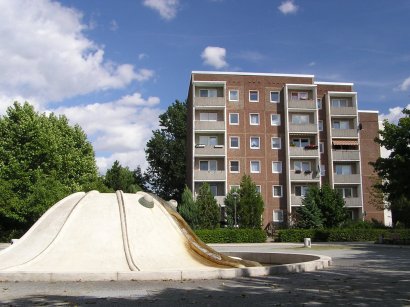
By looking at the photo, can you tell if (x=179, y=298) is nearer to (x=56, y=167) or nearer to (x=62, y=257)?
(x=62, y=257)

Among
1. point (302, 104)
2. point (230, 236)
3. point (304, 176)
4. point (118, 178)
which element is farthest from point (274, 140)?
point (118, 178)

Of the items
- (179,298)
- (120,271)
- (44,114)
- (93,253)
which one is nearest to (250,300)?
(179,298)

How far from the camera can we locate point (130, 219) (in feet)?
50.3

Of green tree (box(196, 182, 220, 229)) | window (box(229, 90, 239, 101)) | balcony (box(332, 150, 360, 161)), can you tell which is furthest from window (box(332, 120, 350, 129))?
green tree (box(196, 182, 220, 229))

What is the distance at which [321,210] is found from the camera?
4647 centimetres

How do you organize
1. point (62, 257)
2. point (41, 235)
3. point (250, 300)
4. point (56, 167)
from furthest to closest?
point (56, 167) → point (41, 235) → point (62, 257) → point (250, 300)

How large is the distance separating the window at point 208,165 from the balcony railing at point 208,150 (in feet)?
4.29

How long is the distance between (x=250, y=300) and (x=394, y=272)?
7.69 meters

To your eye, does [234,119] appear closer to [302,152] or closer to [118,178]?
[302,152]

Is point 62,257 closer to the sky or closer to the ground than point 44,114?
closer to the ground

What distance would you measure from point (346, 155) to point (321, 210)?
12.6m

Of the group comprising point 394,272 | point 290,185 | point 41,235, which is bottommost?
point 394,272

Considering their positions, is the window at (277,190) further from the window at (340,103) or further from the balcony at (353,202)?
the window at (340,103)

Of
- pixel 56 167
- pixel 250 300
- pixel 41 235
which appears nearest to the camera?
pixel 250 300
